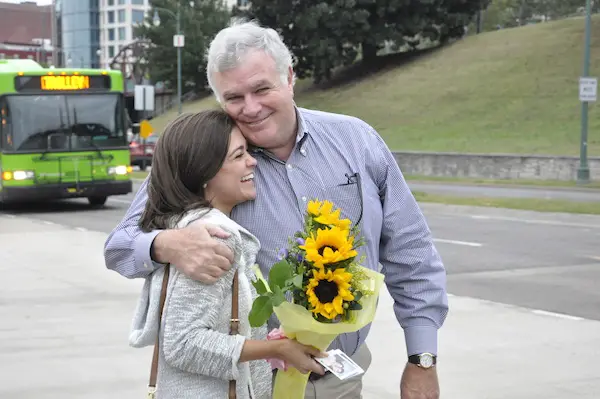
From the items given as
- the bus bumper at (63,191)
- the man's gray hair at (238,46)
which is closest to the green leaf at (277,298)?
the man's gray hair at (238,46)

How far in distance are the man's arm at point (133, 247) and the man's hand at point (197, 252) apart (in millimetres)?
89

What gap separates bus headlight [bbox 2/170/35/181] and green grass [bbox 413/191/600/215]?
26.6 ft

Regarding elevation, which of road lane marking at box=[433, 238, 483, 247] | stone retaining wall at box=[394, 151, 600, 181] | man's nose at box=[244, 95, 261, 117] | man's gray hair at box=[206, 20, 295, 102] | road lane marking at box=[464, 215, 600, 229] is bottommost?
stone retaining wall at box=[394, 151, 600, 181]

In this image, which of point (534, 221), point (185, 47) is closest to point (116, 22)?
point (185, 47)

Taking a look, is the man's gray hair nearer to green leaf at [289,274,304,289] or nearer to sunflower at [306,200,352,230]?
sunflower at [306,200,352,230]

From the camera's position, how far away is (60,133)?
22.1 meters

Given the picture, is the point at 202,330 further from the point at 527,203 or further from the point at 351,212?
the point at 527,203

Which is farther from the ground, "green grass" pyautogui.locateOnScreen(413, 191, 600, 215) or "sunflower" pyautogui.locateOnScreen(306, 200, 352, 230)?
"sunflower" pyautogui.locateOnScreen(306, 200, 352, 230)

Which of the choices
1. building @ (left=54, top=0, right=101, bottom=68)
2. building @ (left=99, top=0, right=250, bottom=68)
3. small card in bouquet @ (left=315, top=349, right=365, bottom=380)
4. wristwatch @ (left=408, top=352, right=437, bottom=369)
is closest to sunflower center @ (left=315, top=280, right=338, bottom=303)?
small card in bouquet @ (left=315, top=349, right=365, bottom=380)

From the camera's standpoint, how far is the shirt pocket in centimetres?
336

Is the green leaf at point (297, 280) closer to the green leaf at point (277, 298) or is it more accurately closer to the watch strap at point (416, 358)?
the green leaf at point (277, 298)

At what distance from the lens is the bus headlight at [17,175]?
21.7 m

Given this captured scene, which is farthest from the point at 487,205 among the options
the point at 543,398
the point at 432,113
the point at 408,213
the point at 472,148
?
the point at 432,113

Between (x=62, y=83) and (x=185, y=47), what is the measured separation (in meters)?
59.4
